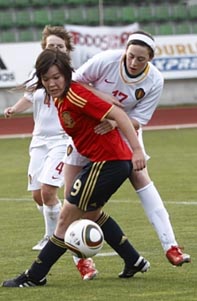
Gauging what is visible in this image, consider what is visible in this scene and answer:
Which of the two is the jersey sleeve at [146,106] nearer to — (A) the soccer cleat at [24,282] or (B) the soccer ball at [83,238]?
(B) the soccer ball at [83,238]

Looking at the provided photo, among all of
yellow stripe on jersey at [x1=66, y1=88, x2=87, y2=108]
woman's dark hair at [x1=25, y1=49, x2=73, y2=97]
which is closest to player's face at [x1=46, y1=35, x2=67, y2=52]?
woman's dark hair at [x1=25, y1=49, x2=73, y2=97]

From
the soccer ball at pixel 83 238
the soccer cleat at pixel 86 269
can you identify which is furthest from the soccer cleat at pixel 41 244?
the soccer ball at pixel 83 238

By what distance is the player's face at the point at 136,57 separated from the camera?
7.45 meters

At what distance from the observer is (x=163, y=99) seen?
3216 cm

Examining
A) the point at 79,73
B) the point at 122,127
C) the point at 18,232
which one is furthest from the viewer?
the point at 18,232

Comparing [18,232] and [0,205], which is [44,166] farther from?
[0,205]

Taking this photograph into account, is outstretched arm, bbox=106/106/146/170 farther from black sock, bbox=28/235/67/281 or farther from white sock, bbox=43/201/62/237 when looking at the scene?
white sock, bbox=43/201/62/237

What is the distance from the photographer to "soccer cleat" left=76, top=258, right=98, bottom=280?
7.72m

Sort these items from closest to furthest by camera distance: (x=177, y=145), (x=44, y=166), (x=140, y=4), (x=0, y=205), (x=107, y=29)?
1. (x=44, y=166)
2. (x=0, y=205)
3. (x=177, y=145)
4. (x=107, y=29)
5. (x=140, y=4)

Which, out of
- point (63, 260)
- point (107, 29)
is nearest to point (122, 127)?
point (63, 260)

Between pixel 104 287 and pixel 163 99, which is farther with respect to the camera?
pixel 163 99

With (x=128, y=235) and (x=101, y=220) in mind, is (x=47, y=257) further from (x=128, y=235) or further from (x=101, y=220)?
(x=128, y=235)

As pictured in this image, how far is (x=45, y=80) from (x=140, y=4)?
28.8 metres

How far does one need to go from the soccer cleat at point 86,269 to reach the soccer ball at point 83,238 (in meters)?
0.45
